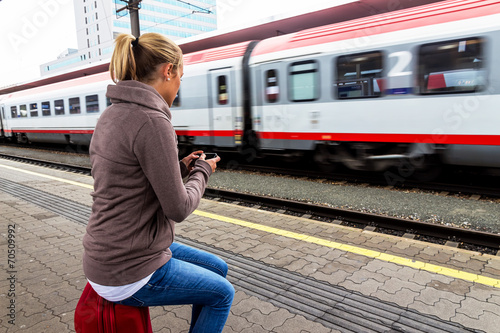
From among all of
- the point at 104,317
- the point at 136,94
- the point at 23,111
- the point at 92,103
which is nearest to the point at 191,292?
the point at 104,317

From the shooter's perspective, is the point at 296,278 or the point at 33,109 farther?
the point at 33,109

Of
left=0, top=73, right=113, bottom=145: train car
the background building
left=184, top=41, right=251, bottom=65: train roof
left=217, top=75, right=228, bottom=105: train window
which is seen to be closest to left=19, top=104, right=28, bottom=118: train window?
left=0, top=73, right=113, bottom=145: train car

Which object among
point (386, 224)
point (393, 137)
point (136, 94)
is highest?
point (136, 94)

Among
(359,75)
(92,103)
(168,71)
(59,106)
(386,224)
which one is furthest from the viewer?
(59,106)

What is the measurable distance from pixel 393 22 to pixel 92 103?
1125 cm

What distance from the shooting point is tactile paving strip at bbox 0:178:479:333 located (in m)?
2.54

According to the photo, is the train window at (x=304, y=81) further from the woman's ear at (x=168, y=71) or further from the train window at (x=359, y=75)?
the woman's ear at (x=168, y=71)

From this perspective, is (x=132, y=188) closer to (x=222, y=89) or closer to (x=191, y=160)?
(x=191, y=160)

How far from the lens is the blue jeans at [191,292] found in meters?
1.45

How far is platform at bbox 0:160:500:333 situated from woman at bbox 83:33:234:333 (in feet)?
4.41

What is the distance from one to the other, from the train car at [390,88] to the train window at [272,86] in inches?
0.9

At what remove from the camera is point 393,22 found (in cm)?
668

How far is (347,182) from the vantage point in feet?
25.3

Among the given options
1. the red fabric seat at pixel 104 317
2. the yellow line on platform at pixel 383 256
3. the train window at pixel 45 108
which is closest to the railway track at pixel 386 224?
the yellow line on platform at pixel 383 256
